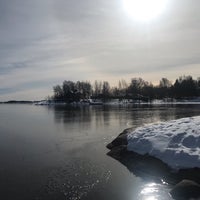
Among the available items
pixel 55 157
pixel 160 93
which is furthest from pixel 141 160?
pixel 160 93

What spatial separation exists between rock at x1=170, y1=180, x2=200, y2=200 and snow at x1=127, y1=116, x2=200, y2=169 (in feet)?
7.19

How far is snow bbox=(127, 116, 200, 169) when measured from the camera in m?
18.2

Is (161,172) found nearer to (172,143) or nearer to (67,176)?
(172,143)

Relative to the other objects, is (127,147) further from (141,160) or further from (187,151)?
(187,151)

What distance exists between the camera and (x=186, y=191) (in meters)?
14.8

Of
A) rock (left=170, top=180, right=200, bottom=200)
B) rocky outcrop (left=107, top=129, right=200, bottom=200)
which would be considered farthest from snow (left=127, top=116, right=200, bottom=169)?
rock (left=170, top=180, right=200, bottom=200)

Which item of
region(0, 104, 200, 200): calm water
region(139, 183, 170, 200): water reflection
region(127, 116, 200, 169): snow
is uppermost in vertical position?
region(127, 116, 200, 169): snow

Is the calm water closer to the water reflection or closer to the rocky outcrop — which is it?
the water reflection

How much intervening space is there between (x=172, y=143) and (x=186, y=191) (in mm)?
6037

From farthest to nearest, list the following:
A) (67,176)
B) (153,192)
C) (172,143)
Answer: (172,143) < (67,176) < (153,192)

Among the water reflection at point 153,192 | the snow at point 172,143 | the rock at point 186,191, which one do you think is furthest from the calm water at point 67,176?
the snow at point 172,143

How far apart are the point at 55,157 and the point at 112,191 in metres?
8.88

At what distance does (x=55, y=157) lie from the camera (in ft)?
77.3

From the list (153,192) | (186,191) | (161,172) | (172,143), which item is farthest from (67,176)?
(172,143)
